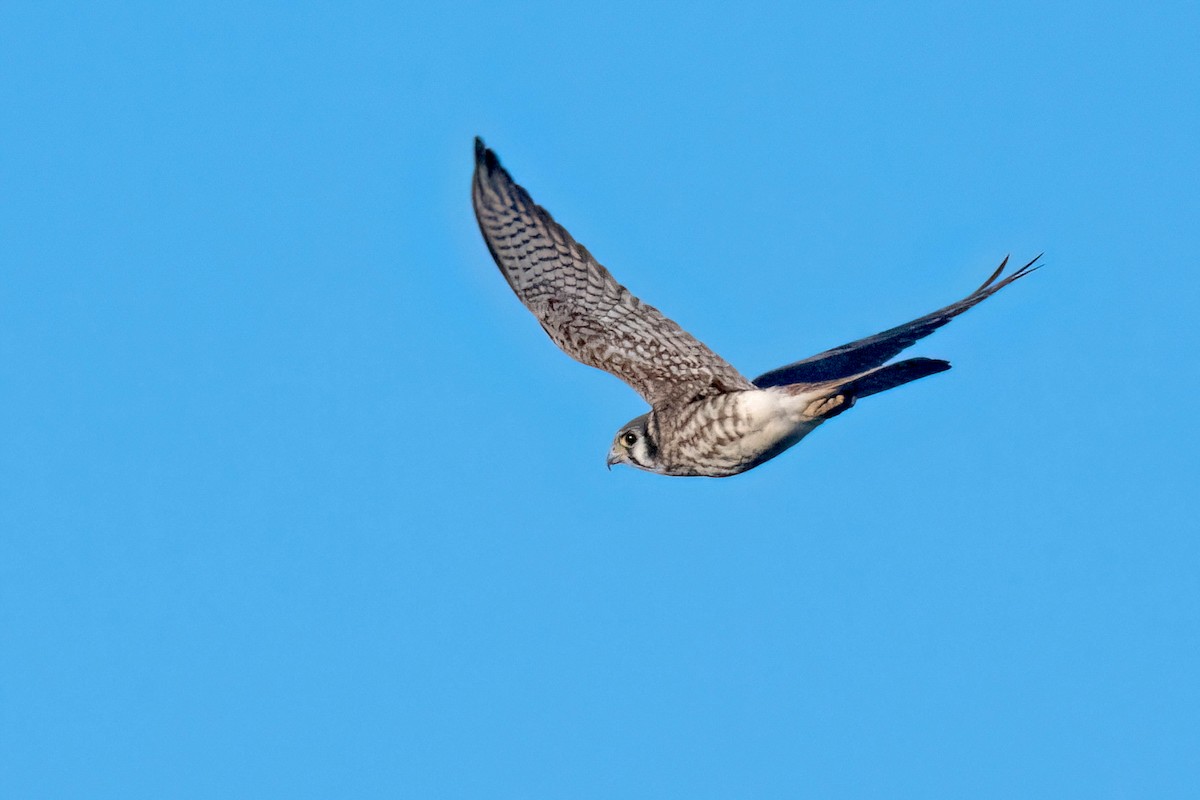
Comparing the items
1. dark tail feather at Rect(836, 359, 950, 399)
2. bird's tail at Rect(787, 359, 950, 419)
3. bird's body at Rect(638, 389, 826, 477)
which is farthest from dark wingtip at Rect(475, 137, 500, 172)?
dark tail feather at Rect(836, 359, 950, 399)

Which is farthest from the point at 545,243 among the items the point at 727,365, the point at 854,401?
the point at 854,401

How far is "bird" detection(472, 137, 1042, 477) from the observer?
33.0ft

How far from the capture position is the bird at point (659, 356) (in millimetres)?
10062

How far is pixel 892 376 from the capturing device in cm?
987

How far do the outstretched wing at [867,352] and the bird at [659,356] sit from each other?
0.7 inches

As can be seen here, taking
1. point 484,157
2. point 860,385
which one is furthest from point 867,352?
point 484,157

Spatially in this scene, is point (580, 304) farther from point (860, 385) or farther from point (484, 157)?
point (860, 385)

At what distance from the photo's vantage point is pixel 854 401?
33.2 ft

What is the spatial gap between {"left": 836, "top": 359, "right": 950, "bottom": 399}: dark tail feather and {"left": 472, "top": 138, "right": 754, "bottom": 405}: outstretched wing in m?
0.75

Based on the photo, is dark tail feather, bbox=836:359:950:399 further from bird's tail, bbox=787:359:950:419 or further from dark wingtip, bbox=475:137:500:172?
dark wingtip, bbox=475:137:500:172

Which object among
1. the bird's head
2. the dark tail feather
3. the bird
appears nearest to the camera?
the dark tail feather

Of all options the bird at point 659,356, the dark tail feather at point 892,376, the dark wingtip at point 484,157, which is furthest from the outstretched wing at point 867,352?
the dark wingtip at point 484,157

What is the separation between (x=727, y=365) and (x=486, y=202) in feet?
6.52

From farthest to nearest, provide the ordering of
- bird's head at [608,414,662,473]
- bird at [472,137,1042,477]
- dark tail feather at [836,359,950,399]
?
1. bird's head at [608,414,662,473]
2. bird at [472,137,1042,477]
3. dark tail feather at [836,359,950,399]
